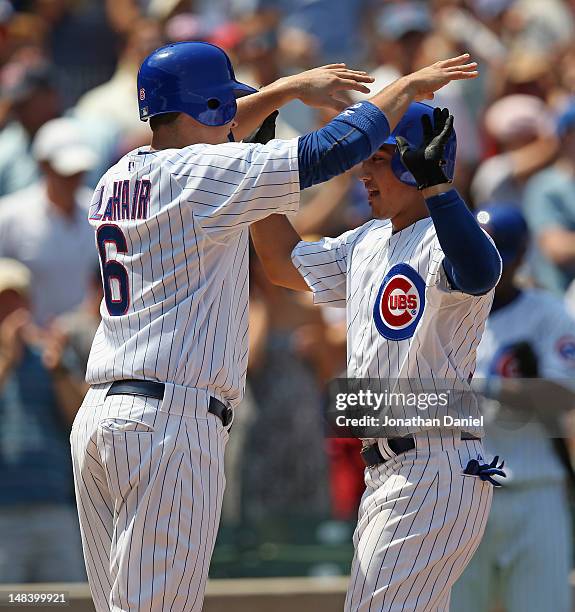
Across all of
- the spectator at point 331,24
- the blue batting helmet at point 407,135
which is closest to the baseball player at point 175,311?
the blue batting helmet at point 407,135

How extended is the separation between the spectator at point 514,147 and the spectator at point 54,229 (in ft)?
7.05

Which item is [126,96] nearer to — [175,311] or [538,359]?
[538,359]

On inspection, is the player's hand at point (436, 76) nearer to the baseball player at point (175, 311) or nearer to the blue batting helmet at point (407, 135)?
the baseball player at point (175, 311)

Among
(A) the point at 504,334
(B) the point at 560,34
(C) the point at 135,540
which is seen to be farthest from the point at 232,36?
(C) the point at 135,540

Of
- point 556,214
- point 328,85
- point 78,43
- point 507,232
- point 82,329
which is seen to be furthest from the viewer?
point 78,43

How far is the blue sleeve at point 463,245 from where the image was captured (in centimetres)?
363

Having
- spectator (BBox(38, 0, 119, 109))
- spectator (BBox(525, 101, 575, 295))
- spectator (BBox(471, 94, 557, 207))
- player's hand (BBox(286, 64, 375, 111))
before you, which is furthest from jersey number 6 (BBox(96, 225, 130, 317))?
spectator (BBox(38, 0, 119, 109))

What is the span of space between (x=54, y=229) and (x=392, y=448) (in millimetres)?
3461

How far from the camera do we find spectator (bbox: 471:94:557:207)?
7.54 m

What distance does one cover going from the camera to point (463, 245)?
11.9ft

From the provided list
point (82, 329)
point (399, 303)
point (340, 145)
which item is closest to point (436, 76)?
point (340, 145)

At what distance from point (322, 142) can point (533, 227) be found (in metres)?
3.93

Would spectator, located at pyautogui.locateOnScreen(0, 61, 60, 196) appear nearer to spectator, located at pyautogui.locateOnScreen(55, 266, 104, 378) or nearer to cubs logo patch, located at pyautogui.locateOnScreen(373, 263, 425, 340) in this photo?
spectator, located at pyautogui.locateOnScreen(55, 266, 104, 378)

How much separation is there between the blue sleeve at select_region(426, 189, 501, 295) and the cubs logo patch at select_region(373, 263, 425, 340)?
0.78 ft
